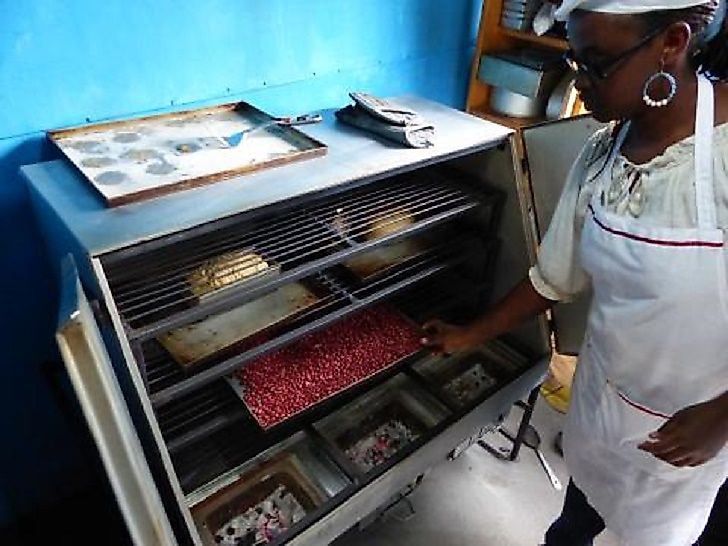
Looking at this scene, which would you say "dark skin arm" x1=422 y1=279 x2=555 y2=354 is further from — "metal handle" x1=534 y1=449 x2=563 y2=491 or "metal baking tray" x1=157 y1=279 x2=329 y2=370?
"metal handle" x1=534 y1=449 x2=563 y2=491

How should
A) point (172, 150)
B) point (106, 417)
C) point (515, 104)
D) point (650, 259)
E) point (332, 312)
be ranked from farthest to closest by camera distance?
point (515, 104), point (332, 312), point (172, 150), point (650, 259), point (106, 417)

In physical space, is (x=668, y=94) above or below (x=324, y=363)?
above

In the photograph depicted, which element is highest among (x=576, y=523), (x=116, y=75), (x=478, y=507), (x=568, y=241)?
(x=116, y=75)

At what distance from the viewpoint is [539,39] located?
1.82 m

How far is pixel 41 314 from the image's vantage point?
131 cm

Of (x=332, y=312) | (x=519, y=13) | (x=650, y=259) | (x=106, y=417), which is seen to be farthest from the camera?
(x=519, y=13)

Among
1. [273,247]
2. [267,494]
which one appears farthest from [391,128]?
[267,494]

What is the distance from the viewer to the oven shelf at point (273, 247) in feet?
3.25

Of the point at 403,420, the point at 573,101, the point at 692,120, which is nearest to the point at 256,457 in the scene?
the point at 403,420

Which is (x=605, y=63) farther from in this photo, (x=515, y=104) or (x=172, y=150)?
(x=515, y=104)

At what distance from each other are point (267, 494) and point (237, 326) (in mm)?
405

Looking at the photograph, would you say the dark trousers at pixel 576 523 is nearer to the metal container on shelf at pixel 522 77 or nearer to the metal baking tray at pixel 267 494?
the metal baking tray at pixel 267 494

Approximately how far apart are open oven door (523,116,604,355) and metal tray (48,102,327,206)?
518 mm

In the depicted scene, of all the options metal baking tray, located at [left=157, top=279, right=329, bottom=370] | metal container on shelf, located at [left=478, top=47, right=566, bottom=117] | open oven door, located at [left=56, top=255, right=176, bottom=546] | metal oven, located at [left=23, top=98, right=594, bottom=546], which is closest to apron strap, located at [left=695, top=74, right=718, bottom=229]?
metal oven, located at [left=23, top=98, right=594, bottom=546]
